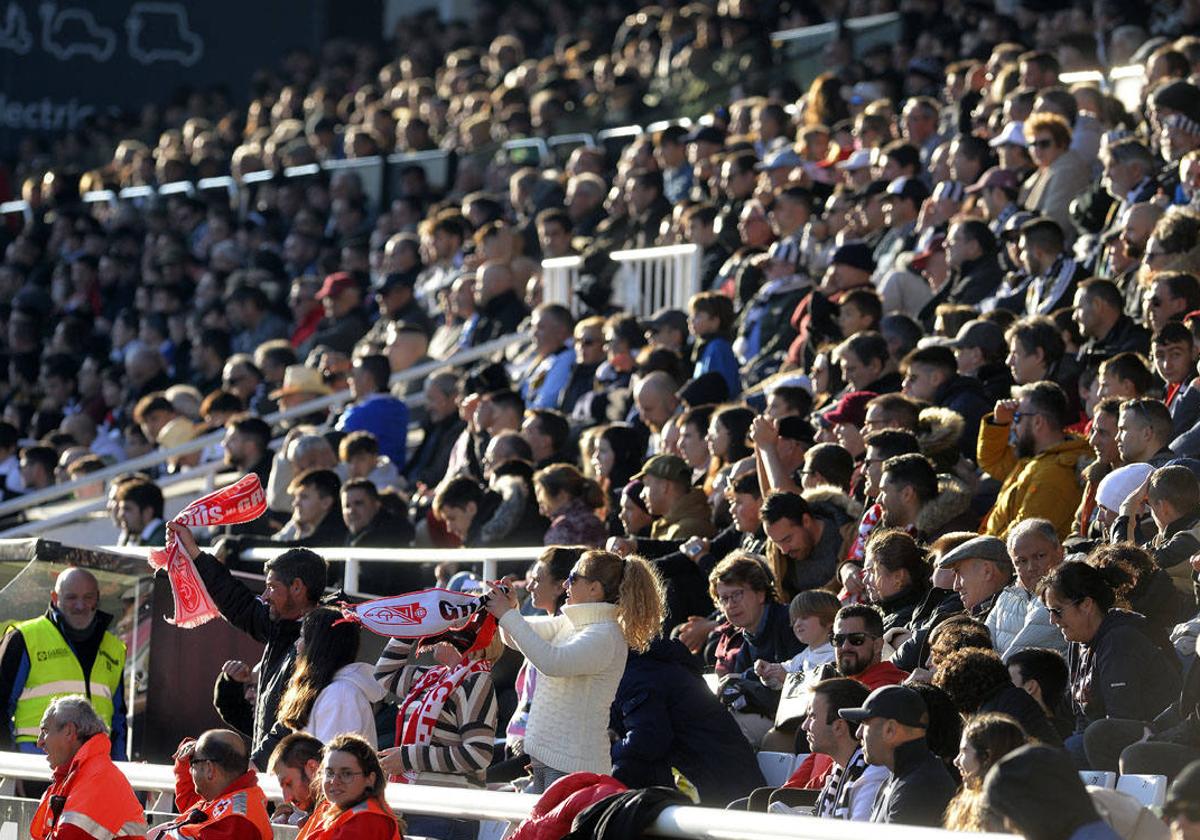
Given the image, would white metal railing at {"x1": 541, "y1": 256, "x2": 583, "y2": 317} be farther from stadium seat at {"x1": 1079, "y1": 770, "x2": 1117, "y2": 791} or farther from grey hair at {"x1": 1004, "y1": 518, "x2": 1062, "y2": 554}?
stadium seat at {"x1": 1079, "y1": 770, "x2": 1117, "y2": 791}

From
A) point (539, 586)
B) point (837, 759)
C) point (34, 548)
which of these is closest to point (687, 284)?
point (34, 548)

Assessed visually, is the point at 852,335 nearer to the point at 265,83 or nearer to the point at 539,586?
the point at 539,586

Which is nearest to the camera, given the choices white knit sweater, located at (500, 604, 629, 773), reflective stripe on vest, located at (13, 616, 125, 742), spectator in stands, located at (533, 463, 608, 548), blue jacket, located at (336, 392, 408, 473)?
white knit sweater, located at (500, 604, 629, 773)

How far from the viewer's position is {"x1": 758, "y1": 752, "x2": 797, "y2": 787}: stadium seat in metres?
8.59

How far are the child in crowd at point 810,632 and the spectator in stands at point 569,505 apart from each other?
223 cm

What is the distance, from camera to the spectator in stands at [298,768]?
777cm

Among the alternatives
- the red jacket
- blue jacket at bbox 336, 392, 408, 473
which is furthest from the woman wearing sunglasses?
blue jacket at bbox 336, 392, 408, 473

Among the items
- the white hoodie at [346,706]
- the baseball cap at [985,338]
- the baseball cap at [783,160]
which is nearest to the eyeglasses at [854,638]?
the white hoodie at [346,706]

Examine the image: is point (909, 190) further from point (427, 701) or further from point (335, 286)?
point (427, 701)

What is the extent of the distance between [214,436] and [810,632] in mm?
8029

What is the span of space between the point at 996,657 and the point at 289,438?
26.7 ft

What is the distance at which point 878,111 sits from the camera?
16250 millimetres

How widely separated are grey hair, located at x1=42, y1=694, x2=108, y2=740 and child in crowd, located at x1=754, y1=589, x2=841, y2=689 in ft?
8.43

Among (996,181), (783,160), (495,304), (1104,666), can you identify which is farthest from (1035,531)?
(495,304)
